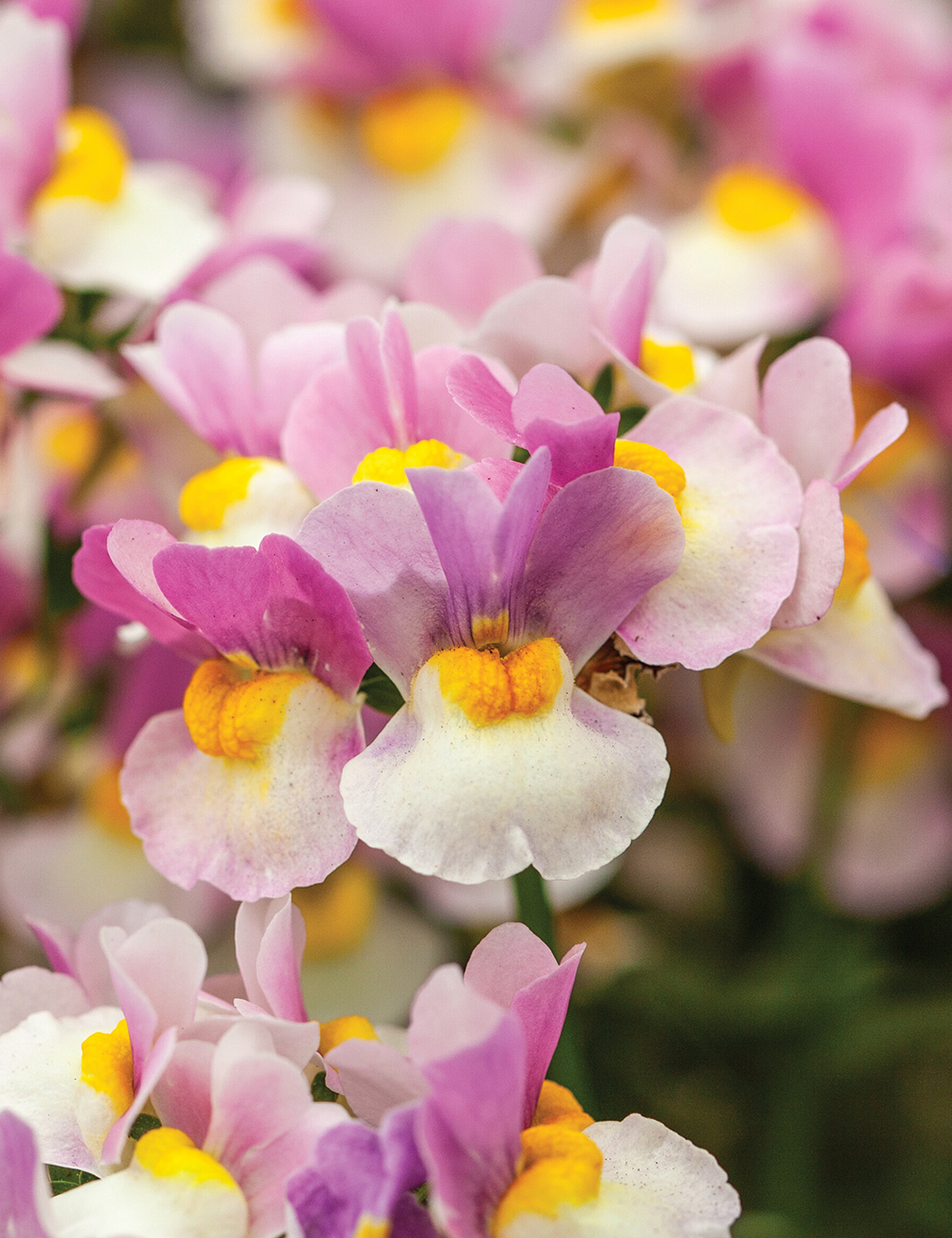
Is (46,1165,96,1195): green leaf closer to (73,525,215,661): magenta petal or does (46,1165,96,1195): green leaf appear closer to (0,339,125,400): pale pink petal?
(73,525,215,661): magenta petal

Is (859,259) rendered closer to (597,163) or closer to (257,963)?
(597,163)

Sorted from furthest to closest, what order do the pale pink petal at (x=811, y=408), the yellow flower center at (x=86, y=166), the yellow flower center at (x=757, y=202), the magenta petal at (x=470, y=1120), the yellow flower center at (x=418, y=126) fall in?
the yellow flower center at (x=418, y=126) < the yellow flower center at (x=757, y=202) < the yellow flower center at (x=86, y=166) < the pale pink petal at (x=811, y=408) < the magenta petal at (x=470, y=1120)

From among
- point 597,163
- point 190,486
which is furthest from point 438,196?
point 190,486

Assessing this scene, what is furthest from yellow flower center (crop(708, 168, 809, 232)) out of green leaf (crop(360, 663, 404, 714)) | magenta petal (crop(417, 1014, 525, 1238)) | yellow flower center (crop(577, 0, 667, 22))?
magenta petal (crop(417, 1014, 525, 1238))

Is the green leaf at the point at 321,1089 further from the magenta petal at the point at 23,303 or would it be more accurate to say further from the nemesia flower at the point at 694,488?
the magenta petal at the point at 23,303

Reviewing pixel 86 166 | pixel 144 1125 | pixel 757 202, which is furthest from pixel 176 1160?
pixel 757 202

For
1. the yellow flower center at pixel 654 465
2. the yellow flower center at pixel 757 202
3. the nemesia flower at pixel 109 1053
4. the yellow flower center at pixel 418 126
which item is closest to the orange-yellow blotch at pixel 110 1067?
the nemesia flower at pixel 109 1053
